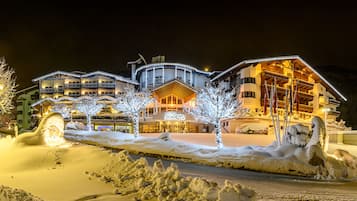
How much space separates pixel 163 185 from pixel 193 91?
4453 centimetres

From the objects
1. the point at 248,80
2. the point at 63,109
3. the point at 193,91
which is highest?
the point at 248,80

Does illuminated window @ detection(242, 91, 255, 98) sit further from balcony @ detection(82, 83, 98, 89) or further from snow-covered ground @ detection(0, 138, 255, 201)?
snow-covered ground @ detection(0, 138, 255, 201)

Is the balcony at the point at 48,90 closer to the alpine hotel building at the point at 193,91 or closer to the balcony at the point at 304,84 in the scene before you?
the alpine hotel building at the point at 193,91

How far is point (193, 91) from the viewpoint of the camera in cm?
5188

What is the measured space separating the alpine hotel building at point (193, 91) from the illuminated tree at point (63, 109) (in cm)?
168

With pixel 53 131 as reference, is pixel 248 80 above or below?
above

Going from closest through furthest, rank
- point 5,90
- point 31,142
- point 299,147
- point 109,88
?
point 31,142, point 299,147, point 5,90, point 109,88

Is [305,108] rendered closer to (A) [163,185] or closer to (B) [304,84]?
(B) [304,84]

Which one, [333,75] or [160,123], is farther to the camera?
[333,75]

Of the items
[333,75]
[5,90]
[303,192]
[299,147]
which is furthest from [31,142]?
[333,75]

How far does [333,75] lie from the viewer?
282 feet

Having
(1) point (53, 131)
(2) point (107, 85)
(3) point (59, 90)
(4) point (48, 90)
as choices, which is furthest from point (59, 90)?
(1) point (53, 131)

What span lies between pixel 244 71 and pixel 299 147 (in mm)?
28741

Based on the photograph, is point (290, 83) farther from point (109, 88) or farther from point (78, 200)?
point (78, 200)
